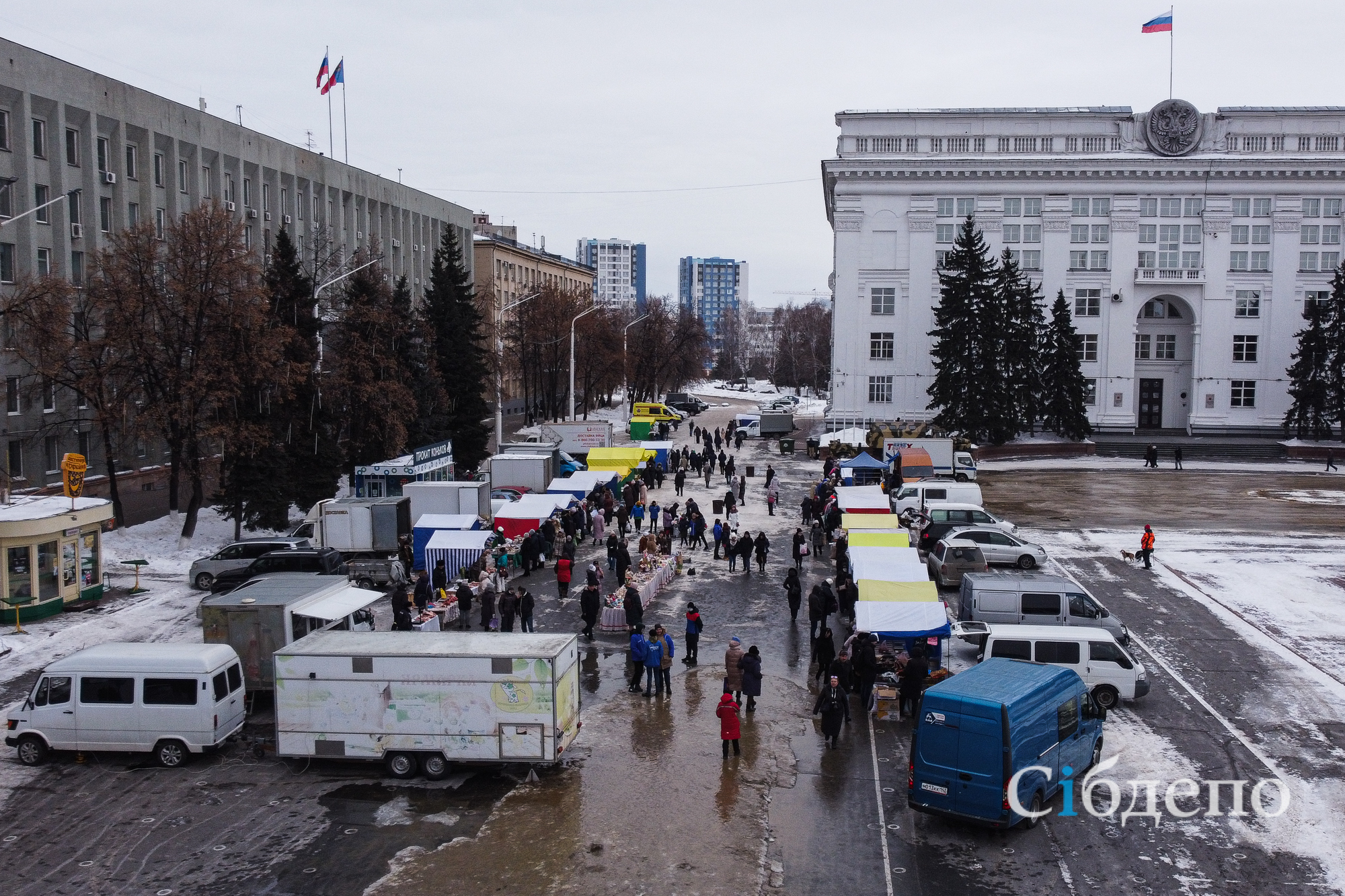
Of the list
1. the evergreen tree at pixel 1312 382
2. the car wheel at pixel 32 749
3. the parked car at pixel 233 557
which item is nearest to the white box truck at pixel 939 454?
the parked car at pixel 233 557

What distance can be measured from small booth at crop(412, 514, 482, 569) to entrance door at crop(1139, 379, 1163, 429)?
56478 mm

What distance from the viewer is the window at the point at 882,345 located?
7094 centimetres

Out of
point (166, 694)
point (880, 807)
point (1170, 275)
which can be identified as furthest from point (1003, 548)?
point (1170, 275)

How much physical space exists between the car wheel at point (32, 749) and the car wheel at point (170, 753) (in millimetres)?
1685

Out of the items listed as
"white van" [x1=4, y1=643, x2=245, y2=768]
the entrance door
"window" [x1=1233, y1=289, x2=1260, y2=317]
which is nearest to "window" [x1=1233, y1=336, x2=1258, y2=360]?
"window" [x1=1233, y1=289, x2=1260, y2=317]

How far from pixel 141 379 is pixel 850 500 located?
68.4 feet

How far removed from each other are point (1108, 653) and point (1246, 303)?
59392mm

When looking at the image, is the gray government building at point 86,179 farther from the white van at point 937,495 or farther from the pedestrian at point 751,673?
the pedestrian at point 751,673

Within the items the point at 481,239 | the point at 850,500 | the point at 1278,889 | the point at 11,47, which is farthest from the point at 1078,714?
the point at 481,239

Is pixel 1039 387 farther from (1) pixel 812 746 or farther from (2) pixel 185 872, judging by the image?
(2) pixel 185 872

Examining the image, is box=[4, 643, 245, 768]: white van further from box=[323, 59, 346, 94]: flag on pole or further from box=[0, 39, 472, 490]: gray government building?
box=[323, 59, 346, 94]: flag on pole

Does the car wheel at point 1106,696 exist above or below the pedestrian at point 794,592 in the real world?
below

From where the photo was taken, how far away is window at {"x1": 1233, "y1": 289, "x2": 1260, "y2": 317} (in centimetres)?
6912

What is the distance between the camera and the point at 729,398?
407 feet
